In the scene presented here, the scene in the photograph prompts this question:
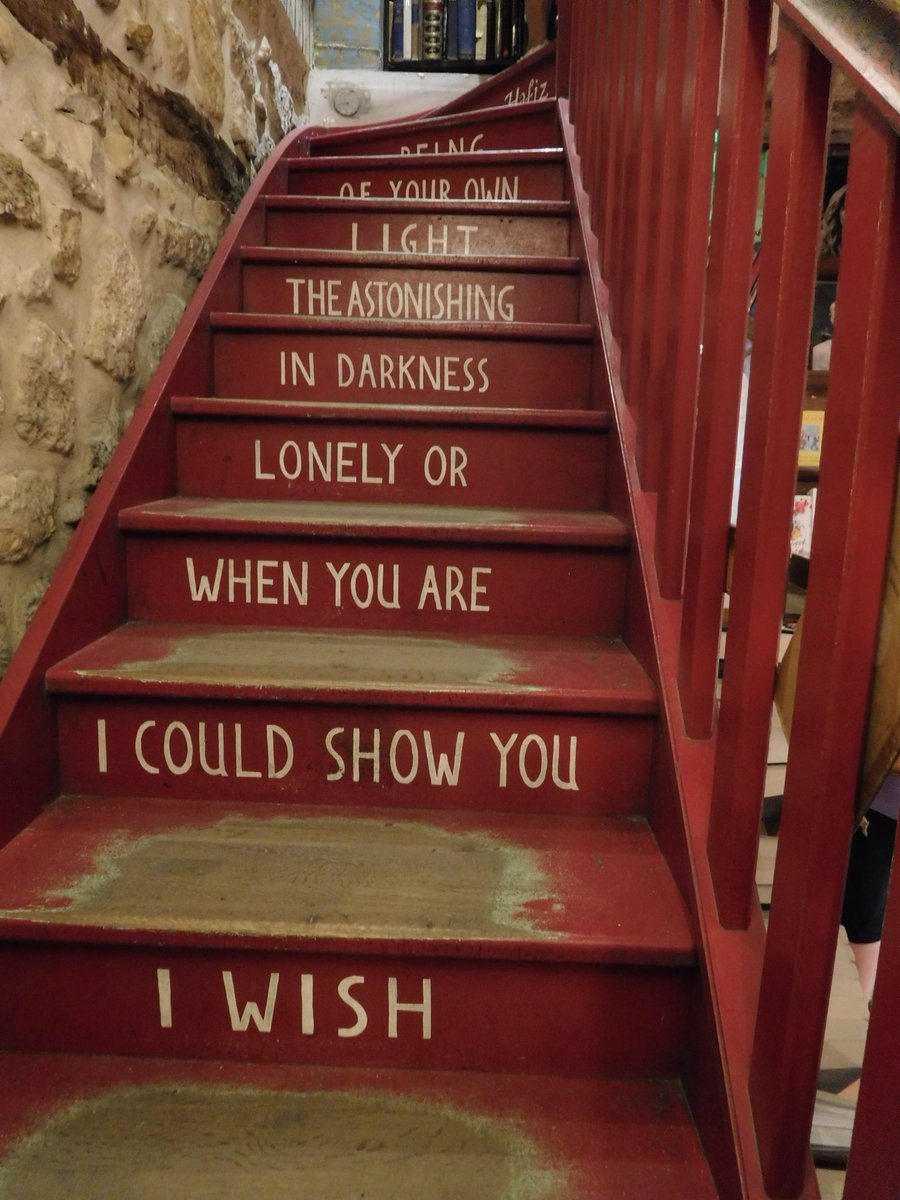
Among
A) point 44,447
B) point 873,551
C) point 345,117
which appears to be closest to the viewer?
point 873,551

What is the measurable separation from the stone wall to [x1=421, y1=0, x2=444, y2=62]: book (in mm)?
2320

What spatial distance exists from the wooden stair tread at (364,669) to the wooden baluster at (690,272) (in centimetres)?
18

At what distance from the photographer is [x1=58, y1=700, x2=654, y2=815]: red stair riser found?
1.14m

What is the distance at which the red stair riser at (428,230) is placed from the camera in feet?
6.86

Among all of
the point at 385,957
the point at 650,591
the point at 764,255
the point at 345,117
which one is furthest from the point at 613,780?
the point at 345,117

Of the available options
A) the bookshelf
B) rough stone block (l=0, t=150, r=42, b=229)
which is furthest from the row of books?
rough stone block (l=0, t=150, r=42, b=229)

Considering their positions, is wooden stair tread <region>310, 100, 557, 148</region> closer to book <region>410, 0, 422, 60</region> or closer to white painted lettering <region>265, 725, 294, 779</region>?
book <region>410, 0, 422, 60</region>

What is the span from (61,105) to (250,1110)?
150cm

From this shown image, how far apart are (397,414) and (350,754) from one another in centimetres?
70

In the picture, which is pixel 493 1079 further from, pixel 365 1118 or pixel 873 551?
pixel 873 551

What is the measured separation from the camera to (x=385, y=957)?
3.04 feet

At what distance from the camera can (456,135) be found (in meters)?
2.65

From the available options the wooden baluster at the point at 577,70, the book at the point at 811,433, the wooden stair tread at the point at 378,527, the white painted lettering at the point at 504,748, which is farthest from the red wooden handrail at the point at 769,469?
the book at the point at 811,433

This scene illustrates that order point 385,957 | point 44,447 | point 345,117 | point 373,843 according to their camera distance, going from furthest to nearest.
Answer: point 345,117 < point 44,447 < point 373,843 < point 385,957
